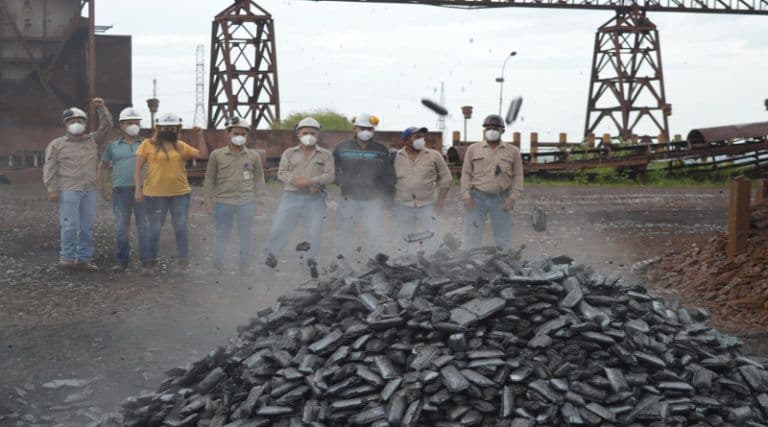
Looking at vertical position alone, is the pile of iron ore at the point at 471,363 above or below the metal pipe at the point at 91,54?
below

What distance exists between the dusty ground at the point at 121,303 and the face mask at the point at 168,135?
5.36ft

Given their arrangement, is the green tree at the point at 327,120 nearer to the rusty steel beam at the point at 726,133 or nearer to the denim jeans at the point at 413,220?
the rusty steel beam at the point at 726,133

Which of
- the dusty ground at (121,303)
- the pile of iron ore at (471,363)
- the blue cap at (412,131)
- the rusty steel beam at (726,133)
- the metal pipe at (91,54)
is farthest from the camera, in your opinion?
the rusty steel beam at (726,133)

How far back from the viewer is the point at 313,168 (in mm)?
9609

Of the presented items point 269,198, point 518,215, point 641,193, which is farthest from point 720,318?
point 641,193

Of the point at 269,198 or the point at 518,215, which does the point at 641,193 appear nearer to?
the point at 518,215

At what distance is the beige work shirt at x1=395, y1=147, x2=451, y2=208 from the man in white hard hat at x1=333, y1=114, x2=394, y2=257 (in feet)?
0.37

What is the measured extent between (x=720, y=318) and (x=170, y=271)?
6333 millimetres

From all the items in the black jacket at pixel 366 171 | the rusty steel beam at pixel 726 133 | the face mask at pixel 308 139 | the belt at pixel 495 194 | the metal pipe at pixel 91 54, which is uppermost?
the metal pipe at pixel 91 54

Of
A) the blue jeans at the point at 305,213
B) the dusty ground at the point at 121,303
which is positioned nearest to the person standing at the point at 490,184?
the blue jeans at the point at 305,213

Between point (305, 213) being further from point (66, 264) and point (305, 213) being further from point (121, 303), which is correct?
point (66, 264)

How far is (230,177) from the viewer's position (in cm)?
1001

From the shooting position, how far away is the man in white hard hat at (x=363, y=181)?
945 cm

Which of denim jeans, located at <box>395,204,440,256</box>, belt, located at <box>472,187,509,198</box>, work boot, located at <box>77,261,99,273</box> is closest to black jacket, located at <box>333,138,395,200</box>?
denim jeans, located at <box>395,204,440,256</box>
